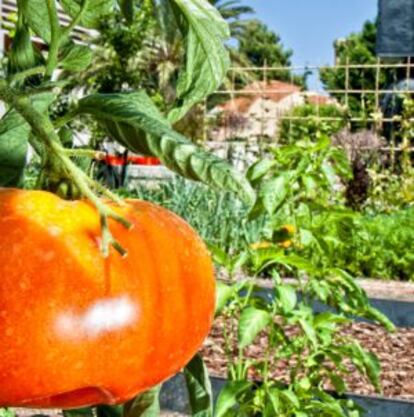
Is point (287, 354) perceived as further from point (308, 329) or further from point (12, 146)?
point (12, 146)

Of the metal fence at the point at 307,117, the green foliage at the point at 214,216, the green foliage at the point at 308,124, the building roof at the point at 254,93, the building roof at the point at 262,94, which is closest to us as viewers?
the green foliage at the point at 214,216

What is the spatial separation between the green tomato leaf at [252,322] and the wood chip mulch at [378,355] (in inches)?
57.4

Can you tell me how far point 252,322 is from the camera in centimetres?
228

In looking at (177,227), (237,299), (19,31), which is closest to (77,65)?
(19,31)

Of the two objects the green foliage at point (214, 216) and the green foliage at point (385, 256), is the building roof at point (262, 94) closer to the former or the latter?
the green foliage at point (214, 216)

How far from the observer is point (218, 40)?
1.73ft

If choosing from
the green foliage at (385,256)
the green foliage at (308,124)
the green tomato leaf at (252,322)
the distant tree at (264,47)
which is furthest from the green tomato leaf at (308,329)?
the distant tree at (264,47)

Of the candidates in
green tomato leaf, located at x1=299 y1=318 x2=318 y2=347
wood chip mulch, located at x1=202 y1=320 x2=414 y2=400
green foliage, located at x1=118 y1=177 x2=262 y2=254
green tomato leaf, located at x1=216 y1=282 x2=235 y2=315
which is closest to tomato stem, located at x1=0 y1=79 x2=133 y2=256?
green tomato leaf, located at x1=216 y1=282 x2=235 y2=315

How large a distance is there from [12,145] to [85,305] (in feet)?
0.50

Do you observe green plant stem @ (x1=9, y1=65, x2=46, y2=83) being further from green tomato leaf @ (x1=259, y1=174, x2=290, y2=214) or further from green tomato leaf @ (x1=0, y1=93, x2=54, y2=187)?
green tomato leaf @ (x1=259, y1=174, x2=290, y2=214)

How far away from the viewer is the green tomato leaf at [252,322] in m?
2.24

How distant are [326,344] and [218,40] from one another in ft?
6.80

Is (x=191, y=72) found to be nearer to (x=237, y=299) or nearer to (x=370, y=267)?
(x=237, y=299)

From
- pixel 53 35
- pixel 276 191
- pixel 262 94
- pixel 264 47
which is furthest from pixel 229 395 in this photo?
pixel 264 47
